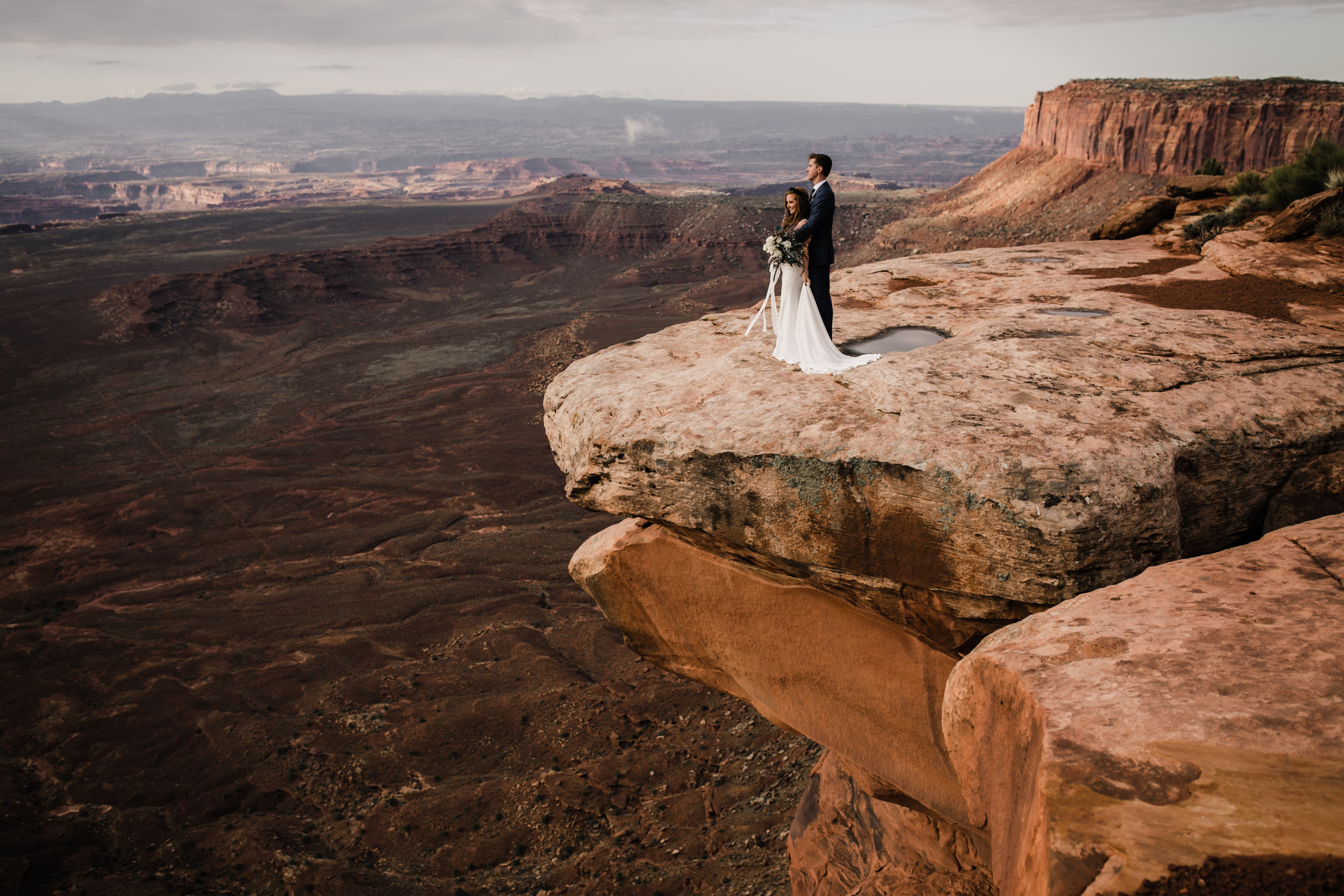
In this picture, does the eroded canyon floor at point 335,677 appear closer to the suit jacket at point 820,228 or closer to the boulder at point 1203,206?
the suit jacket at point 820,228

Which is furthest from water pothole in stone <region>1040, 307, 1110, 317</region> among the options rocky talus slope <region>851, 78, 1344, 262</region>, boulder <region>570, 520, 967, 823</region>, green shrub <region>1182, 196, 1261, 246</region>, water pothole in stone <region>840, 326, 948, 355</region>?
rocky talus slope <region>851, 78, 1344, 262</region>

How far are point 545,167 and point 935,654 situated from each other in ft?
659

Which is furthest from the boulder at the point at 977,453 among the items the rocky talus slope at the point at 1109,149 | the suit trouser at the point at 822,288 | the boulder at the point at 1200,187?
the rocky talus slope at the point at 1109,149

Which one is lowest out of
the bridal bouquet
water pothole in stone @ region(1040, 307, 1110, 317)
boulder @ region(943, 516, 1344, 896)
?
boulder @ region(943, 516, 1344, 896)

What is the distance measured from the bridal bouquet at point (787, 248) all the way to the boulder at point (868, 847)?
5.68m

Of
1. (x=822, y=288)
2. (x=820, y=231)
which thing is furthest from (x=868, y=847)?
(x=820, y=231)

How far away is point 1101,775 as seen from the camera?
331 cm

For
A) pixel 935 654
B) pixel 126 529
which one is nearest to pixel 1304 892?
pixel 935 654

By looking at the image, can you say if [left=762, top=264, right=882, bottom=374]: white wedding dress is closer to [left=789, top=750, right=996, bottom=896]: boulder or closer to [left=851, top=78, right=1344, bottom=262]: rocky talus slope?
[left=789, top=750, right=996, bottom=896]: boulder

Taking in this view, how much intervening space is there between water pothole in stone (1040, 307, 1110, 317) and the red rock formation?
3563cm

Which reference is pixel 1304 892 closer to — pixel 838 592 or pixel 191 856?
pixel 838 592

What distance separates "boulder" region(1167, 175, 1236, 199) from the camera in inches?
600

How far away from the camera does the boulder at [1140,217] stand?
47.6 ft

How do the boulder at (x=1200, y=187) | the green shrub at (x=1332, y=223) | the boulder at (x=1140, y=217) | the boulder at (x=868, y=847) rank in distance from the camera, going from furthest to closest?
the boulder at (x=1200, y=187), the boulder at (x=1140, y=217), the green shrub at (x=1332, y=223), the boulder at (x=868, y=847)
